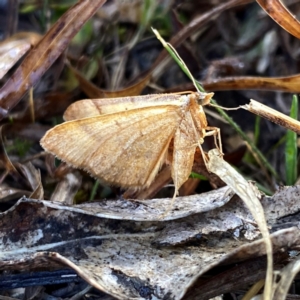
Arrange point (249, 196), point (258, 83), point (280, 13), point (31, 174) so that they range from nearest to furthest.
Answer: point (249, 196) < point (280, 13) < point (31, 174) < point (258, 83)

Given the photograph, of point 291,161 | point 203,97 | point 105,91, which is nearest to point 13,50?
point 105,91

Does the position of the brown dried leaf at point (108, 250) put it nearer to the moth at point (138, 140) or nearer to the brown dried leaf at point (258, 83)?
the moth at point (138, 140)

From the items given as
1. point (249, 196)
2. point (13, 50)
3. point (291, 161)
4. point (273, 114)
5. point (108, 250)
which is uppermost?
point (13, 50)

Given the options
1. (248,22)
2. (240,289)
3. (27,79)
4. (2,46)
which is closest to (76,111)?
(27,79)

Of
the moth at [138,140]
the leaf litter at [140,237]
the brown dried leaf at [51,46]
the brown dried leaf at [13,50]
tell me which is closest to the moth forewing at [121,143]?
the moth at [138,140]

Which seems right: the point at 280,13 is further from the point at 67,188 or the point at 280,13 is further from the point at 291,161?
the point at 67,188

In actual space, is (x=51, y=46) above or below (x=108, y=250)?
above

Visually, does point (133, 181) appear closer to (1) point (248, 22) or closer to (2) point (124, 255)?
(2) point (124, 255)

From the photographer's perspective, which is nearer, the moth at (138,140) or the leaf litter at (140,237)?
the leaf litter at (140,237)
